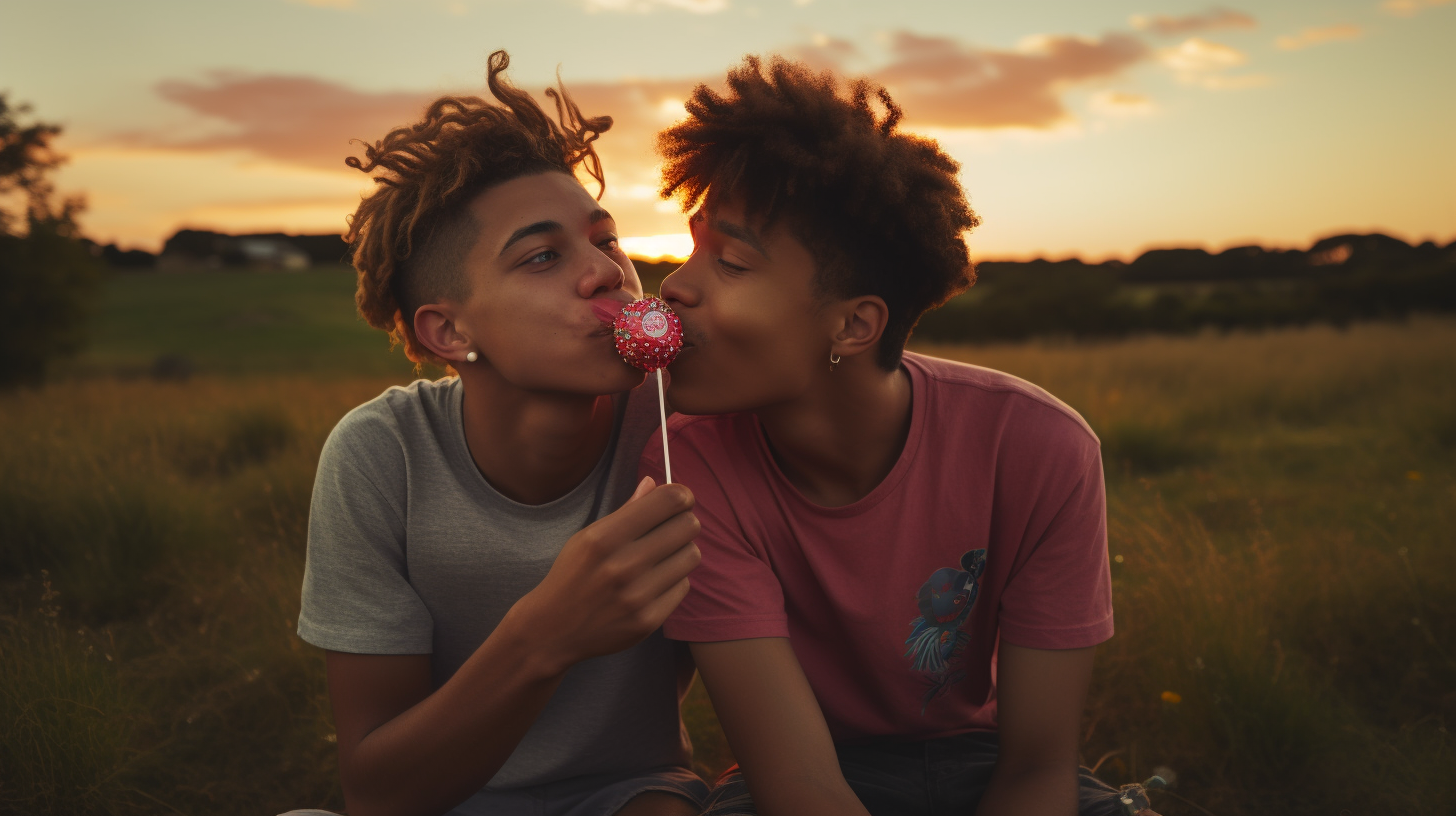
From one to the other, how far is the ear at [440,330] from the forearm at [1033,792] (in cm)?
199

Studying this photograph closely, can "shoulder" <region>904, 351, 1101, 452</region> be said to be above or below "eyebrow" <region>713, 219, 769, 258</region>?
below

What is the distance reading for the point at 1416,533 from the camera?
16.7ft

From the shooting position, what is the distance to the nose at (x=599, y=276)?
8.73 ft

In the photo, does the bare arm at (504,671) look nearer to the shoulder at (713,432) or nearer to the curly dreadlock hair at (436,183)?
the shoulder at (713,432)

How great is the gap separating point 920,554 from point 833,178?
3.66 ft

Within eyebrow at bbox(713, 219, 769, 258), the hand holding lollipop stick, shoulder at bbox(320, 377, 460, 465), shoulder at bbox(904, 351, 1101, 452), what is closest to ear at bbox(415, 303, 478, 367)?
shoulder at bbox(320, 377, 460, 465)

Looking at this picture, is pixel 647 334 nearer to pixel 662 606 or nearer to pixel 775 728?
pixel 662 606

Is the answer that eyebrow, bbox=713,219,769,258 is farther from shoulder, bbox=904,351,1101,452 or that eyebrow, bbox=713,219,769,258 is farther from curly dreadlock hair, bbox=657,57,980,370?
shoulder, bbox=904,351,1101,452

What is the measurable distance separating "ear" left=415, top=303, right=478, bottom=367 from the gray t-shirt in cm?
19

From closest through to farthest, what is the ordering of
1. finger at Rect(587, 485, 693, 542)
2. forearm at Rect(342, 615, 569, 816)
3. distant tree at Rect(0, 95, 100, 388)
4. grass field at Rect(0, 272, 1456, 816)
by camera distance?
finger at Rect(587, 485, 693, 542) → forearm at Rect(342, 615, 569, 816) → grass field at Rect(0, 272, 1456, 816) → distant tree at Rect(0, 95, 100, 388)

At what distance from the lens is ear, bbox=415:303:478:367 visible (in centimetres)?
287

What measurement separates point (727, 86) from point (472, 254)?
3.08 ft

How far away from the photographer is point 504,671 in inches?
88.4

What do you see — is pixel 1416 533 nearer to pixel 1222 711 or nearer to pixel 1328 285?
pixel 1222 711
